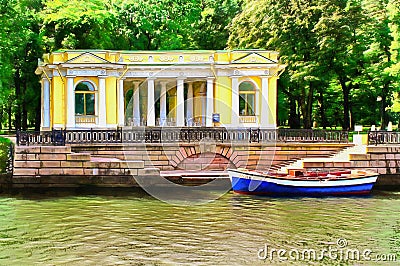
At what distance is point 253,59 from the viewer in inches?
1129

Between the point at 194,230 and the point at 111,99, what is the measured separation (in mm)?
14420

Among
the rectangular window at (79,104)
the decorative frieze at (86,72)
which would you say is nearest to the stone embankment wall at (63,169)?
the rectangular window at (79,104)

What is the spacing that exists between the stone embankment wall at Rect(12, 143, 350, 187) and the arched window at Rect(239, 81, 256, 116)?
13.0 feet

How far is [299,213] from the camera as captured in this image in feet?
59.3

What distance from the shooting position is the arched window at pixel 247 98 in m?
29.0

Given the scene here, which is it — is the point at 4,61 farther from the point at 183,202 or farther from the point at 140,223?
the point at 140,223

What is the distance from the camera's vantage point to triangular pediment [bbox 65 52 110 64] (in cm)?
2792

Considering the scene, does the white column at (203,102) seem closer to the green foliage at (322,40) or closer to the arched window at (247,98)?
the arched window at (247,98)

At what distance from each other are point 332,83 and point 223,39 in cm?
926

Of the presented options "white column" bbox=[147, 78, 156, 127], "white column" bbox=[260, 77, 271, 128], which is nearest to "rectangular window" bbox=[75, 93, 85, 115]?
"white column" bbox=[147, 78, 156, 127]

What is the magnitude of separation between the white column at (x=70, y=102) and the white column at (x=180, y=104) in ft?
17.3

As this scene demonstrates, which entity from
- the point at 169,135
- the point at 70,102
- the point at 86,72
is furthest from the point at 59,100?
the point at 169,135

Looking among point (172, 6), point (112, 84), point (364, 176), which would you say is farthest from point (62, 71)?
point (172, 6)

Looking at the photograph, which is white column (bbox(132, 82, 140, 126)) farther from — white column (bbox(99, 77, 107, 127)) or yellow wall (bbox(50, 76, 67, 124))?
yellow wall (bbox(50, 76, 67, 124))
